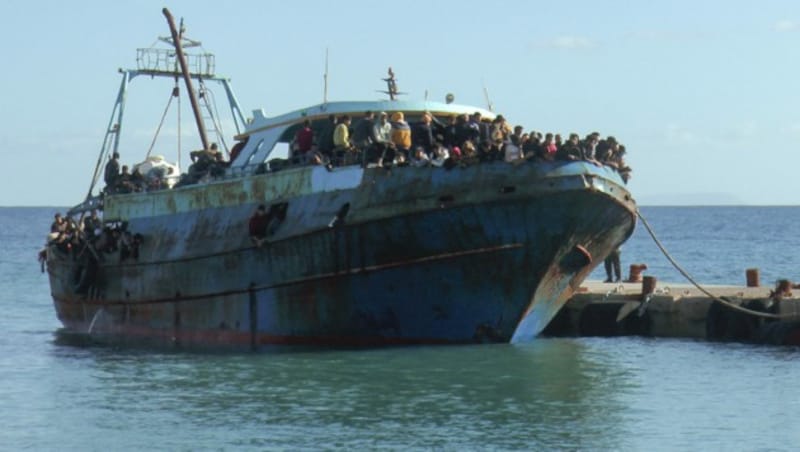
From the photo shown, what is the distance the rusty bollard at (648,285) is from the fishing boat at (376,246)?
2122 millimetres

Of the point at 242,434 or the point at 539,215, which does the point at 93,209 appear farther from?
the point at 242,434

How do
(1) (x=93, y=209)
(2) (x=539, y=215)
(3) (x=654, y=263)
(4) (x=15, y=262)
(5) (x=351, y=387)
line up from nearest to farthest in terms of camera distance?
(5) (x=351, y=387) < (2) (x=539, y=215) < (1) (x=93, y=209) < (3) (x=654, y=263) < (4) (x=15, y=262)

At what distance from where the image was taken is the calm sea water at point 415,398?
66.9ft

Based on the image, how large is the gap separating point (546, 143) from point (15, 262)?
63993 mm

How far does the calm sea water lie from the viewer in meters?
20.4

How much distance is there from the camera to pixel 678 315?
3067 cm

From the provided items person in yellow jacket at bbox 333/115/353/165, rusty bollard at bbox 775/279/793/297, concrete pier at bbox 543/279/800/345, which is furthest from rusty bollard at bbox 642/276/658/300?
person in yellow jacket at bbox 333/115/353/165

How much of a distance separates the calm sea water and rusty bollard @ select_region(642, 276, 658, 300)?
969 millimetres

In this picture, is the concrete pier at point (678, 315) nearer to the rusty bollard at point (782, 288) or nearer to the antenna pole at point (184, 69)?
the rusty bollard at point (782, 288)

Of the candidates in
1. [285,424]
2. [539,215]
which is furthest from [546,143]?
[285,424]

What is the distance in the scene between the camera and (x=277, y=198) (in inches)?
1112

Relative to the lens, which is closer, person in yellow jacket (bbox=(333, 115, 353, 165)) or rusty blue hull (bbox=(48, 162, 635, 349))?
rusty blue hull (bbox=(48, 162, 635, 349))

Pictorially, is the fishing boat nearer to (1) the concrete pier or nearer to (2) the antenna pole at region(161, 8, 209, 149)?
(1) the concrete pier

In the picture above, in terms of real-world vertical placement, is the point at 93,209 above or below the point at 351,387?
above
